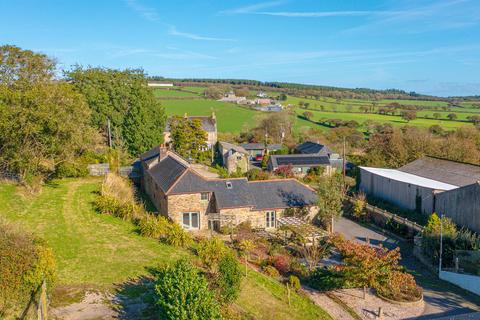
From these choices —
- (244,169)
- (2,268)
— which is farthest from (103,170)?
(2,268)

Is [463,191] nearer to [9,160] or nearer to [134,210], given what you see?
[134,210]

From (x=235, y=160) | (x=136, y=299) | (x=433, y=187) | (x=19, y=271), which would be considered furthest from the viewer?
(x=235, y=160)

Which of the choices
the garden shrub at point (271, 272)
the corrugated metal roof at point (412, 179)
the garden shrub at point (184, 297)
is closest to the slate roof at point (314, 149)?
the corrugated metal roof at point (412, 179)

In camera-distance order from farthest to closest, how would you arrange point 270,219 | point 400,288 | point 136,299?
point 270,219 → point 400,288 → point 136,299

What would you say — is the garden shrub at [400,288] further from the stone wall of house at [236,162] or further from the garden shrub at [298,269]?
the stone wall of house at [236,162]

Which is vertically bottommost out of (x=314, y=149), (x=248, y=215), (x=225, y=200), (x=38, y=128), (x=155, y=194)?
(x=248, y=215)

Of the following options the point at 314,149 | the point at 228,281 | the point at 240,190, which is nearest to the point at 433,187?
the point at 240,190

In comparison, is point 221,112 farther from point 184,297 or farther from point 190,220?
point 184,297

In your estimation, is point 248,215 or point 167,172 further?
point 167,172
